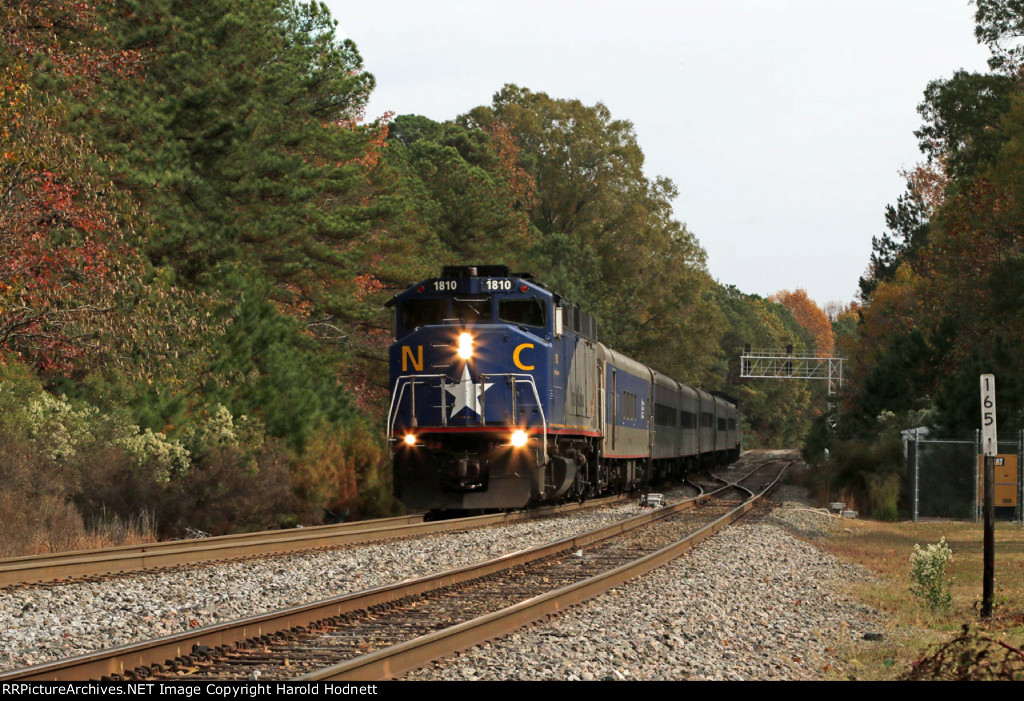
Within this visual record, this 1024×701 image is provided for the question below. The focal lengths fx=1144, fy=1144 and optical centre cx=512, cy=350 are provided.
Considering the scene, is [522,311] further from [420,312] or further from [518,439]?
[518,439]

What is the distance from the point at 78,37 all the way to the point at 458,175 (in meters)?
26.1

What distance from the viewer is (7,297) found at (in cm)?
1655

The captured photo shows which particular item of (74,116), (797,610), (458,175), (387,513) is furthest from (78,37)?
(458,175)

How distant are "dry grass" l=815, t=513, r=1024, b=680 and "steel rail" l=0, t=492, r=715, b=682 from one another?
4.46 metres

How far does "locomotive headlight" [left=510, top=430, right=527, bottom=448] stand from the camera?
19.8 meters

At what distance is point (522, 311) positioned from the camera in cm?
2059

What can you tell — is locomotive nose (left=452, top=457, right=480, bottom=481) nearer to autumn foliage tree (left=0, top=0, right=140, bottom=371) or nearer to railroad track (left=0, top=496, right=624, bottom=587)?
railroad track (left=0, top=496, right=624, bottom=587)

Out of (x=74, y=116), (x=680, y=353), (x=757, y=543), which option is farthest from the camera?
(x=680, y=353)

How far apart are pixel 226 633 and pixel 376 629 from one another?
4.51ft

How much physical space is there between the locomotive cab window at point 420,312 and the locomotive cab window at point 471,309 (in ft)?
0.96

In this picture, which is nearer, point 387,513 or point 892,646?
point 892,646

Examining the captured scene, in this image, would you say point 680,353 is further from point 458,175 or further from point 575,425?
point 575,425

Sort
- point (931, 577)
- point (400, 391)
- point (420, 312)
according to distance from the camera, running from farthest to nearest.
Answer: point (420, 312) < point (400, 391) < point (931, 577)

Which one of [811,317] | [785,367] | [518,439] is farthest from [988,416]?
[811,317]
